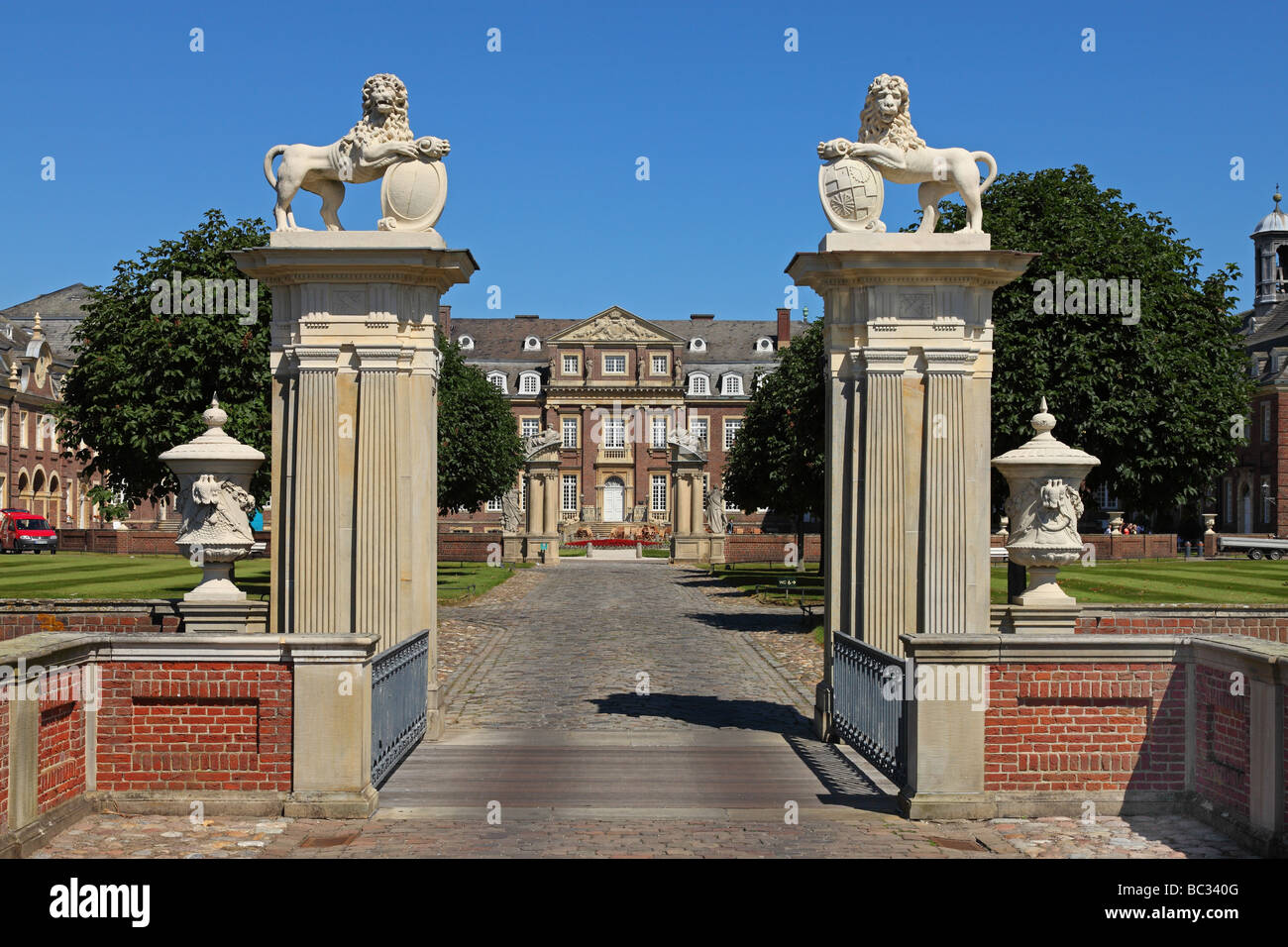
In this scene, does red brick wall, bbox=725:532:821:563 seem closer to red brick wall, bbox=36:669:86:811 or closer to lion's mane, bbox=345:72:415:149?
lion's mane, bbox=345:72:415:149

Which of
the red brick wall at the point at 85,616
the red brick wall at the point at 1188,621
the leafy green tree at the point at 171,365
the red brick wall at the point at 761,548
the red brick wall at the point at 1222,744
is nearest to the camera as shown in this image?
the red brick wall at the point at 1222,744

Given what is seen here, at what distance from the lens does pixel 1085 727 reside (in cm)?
942

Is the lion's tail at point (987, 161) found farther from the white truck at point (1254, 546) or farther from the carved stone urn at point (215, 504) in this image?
the white truck at point (1254, 546)

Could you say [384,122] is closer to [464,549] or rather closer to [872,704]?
[872,704]

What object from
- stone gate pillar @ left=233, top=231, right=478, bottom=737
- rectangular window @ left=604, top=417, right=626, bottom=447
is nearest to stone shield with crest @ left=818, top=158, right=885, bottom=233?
stone gate pillar @ left=233, top=231, right=478, bottom=737

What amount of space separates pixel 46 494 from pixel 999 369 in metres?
63.1

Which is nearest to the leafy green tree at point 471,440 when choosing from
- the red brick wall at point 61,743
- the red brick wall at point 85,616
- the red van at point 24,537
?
the red van at point 24,537

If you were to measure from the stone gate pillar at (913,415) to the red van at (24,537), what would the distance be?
46158mm

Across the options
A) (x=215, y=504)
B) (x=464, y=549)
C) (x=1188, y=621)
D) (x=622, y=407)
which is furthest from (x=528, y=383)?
(x=215, y=504)

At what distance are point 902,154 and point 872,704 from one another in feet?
17.8

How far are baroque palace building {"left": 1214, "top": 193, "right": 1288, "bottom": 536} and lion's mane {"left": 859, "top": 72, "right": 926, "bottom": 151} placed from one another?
5524 cm

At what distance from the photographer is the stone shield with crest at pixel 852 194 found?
1248 centimetres

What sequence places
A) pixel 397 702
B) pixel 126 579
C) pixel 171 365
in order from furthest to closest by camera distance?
pixel 126 579 < pixel 171 365 < pixel 397 702

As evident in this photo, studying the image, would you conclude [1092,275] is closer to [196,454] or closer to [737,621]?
[737,621]
